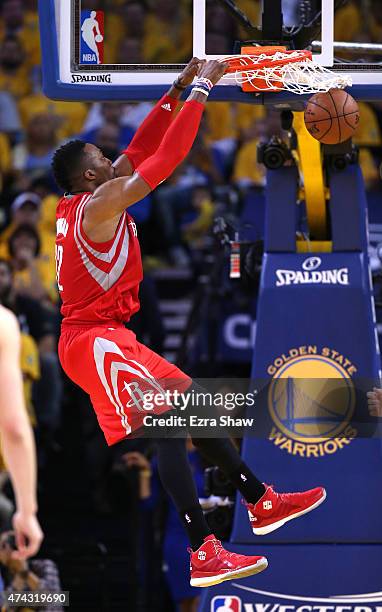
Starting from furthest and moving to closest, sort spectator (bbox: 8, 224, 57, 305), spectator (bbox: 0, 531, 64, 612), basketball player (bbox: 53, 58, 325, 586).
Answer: spectator (bbox: 8, 224, 57, 305), spectator (bbox: 0, 531, 64, 612), basketball player (bbox: 53, 58, 325, 586)

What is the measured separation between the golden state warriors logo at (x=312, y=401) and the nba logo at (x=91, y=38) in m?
2.03

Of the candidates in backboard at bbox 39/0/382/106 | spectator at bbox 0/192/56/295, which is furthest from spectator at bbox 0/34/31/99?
backboard at bbox 39/0/382/106

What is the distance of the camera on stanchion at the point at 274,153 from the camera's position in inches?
323

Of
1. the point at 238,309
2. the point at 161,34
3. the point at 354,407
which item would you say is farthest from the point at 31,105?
the point at 354,407

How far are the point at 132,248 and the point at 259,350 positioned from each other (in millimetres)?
1388

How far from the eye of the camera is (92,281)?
273 inches

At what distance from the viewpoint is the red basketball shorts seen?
22.4 ft

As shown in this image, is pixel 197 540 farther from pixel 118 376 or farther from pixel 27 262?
pixel 27 262

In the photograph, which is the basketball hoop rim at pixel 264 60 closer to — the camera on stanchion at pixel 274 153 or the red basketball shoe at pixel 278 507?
the camera on stanchion at pixel 274 153

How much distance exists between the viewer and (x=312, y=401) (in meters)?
7.89

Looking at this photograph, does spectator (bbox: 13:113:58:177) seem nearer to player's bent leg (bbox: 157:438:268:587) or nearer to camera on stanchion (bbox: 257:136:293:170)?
camera on stanchion (bbox: 257:136:293:170)

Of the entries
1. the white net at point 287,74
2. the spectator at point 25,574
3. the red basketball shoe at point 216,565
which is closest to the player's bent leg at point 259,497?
the red basketball shoe at point 216,565

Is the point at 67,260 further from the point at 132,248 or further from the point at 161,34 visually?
the point at 161,34

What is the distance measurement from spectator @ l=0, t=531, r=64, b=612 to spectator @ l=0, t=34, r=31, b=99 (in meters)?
6.49
